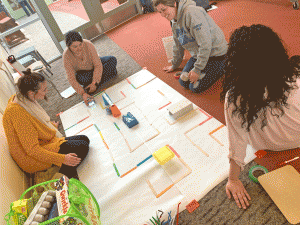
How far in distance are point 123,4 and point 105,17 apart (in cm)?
45

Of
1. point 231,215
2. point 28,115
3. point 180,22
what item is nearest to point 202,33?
point 180,22

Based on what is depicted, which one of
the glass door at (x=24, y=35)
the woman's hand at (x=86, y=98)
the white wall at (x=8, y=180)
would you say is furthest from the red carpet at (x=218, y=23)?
the white wall at (x=8, y=180)

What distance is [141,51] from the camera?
9.62 ft

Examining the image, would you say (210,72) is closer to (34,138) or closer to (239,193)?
(239,193)

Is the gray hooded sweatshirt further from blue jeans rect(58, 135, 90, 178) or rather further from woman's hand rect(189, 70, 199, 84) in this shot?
blue jeans rect(58, 135, 90, 178)

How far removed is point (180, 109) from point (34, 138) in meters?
1.19

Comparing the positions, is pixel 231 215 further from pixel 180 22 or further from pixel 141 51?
pixel 141 51

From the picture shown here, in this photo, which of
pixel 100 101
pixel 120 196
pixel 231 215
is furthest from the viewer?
pixel 100 101

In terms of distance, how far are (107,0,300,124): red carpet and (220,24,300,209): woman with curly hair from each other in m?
0.65

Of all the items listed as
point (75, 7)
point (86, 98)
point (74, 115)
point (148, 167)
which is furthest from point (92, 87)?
point (75, 7)

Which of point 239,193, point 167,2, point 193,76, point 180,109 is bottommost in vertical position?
point 239,193

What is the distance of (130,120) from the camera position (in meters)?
1.84

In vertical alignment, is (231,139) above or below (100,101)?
above

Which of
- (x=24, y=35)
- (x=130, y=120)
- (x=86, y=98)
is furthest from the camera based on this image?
(x=24, y=35)
